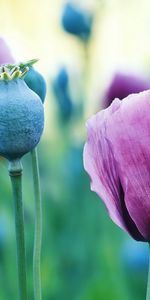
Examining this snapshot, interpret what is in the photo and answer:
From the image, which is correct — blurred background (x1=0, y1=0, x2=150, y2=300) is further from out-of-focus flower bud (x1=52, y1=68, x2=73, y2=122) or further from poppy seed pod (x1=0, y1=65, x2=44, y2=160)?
poppy seed pod (x1=0, y1=65, x2=44, y2=160)

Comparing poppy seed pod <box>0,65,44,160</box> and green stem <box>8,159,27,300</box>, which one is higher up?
poppy seed pod <box>0,65,44,160</box>

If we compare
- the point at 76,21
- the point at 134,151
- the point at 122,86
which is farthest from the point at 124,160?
the point at 76,21

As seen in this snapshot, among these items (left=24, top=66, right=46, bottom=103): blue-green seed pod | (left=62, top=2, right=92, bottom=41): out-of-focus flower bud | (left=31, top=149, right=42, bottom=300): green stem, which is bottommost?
(left=62, top=2, right=92, bottom=41): out-of-focus flower bud

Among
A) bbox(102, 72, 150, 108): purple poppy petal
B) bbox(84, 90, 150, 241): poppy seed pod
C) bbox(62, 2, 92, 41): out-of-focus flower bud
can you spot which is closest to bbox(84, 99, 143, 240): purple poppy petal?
bbox(84, 90, 150, 241): poppy seed pod

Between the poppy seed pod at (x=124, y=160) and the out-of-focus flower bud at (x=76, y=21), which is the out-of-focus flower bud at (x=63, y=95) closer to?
the out-of-focus flower bud at (x=76, y=21)

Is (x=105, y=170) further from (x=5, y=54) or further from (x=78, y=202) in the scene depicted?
(x=78, y=202)

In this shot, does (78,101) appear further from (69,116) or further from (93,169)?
(93,169)

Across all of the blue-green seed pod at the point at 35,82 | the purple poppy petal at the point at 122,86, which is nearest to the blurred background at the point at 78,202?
the purple poppy petal at the point at 122,86
